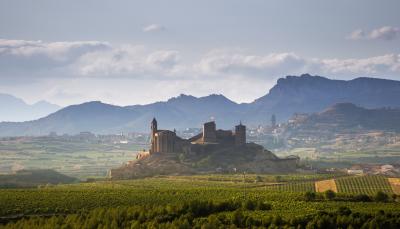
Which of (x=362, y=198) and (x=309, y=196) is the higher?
(x=309, y=196)

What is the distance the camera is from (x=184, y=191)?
10675cm

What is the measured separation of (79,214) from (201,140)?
10739 cm

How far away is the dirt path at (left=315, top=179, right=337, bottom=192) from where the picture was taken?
126925 mm

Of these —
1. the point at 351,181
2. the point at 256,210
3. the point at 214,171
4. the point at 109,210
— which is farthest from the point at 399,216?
the point at 214,171

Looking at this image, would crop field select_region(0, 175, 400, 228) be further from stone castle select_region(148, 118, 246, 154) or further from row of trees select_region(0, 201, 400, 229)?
stone castle select_region(148, 118, 246, 154)

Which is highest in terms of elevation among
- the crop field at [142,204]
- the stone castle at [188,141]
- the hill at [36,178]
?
the stone castle at [188,141]

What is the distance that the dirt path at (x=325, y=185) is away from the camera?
12693 centimetres

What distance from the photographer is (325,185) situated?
133m

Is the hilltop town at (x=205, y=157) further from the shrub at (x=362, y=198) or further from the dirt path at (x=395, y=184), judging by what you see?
the shrub at (x=362, y=198)

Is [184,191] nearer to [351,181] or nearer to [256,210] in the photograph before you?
[256,210]

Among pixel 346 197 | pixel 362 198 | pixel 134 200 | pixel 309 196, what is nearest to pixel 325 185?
pixel 346 197

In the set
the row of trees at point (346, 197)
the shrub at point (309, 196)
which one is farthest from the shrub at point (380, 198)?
the shrub at point (309, 196)

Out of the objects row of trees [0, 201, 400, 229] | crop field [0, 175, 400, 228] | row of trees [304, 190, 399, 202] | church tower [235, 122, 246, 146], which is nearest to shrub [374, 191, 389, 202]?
row of trees [304, 190, 399, 202]

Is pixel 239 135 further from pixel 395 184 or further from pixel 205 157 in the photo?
pixel 395 184
